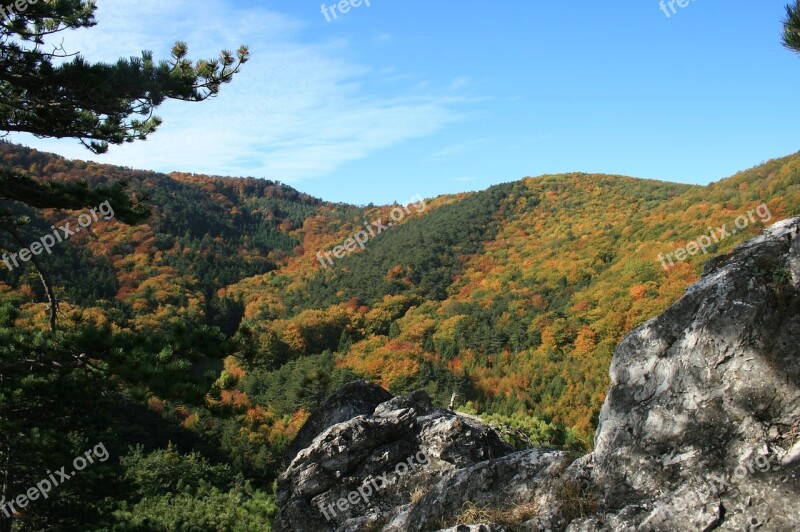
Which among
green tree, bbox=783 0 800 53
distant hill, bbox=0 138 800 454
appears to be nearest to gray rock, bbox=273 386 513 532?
distant hill, bbox=0 138 800 454

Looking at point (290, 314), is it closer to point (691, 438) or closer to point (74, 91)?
point (74, 91)

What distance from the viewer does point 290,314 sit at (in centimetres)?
6788

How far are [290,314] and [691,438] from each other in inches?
2581

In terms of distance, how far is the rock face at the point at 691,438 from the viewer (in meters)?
4.05

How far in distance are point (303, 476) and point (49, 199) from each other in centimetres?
510

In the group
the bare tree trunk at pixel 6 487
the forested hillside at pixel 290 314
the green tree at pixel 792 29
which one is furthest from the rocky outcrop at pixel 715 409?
the bare tree trunk at pixel 6 487

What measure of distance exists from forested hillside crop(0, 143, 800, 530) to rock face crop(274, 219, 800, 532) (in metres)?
3.17

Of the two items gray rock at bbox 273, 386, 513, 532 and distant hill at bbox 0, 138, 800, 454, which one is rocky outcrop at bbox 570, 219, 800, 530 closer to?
gray rock at bbox 273, 386, 513, 532

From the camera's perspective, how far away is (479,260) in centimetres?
7419

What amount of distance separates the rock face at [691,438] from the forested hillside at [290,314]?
10.4ft

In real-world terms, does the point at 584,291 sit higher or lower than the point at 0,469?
lower

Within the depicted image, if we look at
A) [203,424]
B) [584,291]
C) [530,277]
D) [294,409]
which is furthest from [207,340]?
[530,277]

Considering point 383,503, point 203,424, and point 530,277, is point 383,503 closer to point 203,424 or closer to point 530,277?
point 203,424

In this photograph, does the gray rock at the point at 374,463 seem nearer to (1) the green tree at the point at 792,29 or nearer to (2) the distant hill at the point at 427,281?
(2) the distant hill at the point at 427,281
